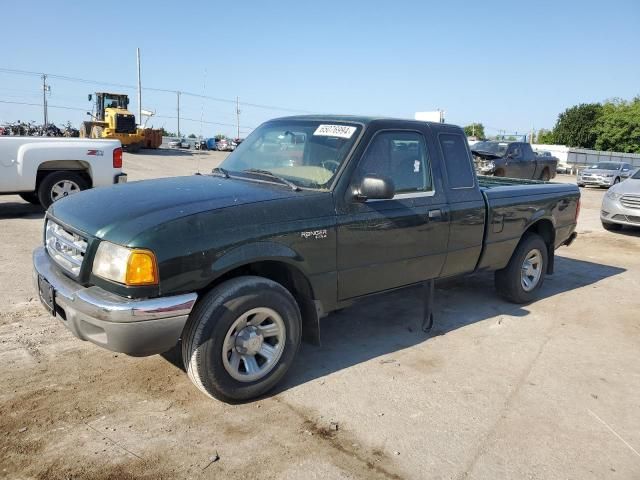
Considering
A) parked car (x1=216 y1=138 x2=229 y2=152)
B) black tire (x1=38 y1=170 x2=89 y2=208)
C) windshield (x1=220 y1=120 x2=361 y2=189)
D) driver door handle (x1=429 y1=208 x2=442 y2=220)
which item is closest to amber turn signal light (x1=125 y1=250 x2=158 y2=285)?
windshield (x1=220 y1=120 x2=361 y2=189)

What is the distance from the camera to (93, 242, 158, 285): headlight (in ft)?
9.75

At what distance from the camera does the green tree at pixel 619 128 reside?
220 ft

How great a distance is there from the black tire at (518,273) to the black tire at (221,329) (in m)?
3.17

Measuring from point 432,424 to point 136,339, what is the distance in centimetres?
189

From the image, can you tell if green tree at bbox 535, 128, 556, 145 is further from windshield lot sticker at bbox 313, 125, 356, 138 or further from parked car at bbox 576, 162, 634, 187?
windshield lot sticker at bbox 313, 125, 356, 138

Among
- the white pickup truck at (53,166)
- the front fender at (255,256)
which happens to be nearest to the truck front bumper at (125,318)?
the front fender at (255,256)

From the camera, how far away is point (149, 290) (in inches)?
118

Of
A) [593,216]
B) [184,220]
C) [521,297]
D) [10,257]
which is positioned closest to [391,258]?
[184,220]

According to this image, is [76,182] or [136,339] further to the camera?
[76,182]

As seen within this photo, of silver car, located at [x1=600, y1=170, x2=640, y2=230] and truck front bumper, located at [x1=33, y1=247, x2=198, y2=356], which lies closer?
truck front bumper, located at [x1=33, y1=247, x2=198, y2=356]

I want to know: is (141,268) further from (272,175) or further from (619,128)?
(619,128)

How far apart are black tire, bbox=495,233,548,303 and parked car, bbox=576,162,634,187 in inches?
826

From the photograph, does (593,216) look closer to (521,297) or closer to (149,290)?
(521,297)

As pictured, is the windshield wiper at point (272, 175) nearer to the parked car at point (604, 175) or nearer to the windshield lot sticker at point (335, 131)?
the windshield lot sticker at point (335, 131)
